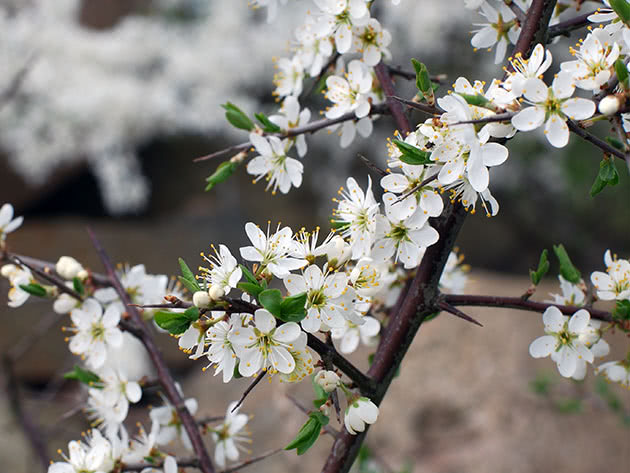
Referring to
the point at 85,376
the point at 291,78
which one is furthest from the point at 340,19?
the point at 85,376

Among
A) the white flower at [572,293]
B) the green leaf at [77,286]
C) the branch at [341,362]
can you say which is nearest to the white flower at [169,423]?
the green leaf at [77,286]

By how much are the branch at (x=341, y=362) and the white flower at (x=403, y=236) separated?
11 centimetres

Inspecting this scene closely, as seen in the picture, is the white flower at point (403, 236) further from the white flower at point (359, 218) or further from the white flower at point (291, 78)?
the white flower at point (291, 78)

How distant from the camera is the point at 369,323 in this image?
2.64ft

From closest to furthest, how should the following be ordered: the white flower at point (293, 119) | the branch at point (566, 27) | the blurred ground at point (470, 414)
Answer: the branch at point (566, 27)
the white flower at point (293, 119)
the blurred ground at point (470, 414)

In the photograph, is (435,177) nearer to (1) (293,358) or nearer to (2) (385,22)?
(1) (293,358)

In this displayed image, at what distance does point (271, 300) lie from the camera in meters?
0.53

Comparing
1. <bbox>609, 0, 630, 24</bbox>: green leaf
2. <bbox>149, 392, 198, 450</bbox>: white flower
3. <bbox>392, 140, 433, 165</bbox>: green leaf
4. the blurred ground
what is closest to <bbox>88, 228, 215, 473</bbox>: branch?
<bbox>149, 392, 198, 450</bbox>: white flower

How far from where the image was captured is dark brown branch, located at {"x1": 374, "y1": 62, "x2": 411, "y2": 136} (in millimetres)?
773

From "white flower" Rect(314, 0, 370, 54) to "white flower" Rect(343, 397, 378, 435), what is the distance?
0.43 m

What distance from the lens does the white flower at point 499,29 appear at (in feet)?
2.61

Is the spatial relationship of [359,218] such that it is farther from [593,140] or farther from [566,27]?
[566,27]

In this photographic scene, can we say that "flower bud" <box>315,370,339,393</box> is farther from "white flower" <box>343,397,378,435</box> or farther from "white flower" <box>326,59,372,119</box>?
"white flower" <box>326,59,372,119</box>

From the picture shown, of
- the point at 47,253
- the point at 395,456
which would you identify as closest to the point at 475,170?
the point at 395,456
